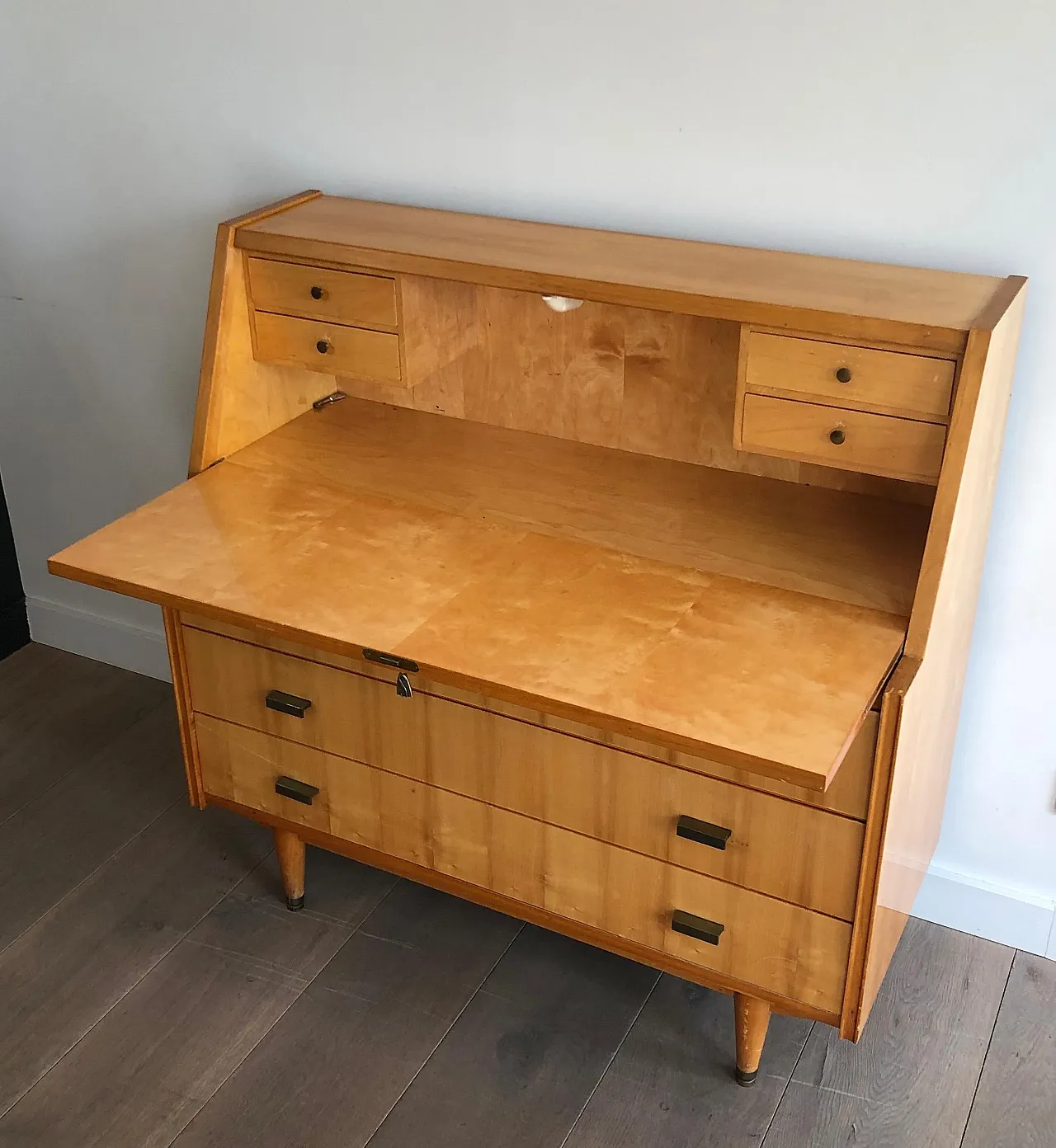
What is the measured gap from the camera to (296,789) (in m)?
2.04

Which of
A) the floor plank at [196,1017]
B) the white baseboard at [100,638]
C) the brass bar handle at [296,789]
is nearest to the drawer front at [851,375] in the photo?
the brass bar handle at [296,789]

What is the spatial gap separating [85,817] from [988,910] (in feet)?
5.58

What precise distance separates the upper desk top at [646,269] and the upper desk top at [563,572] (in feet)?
1.10

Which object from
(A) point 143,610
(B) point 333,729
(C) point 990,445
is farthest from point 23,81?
(C) point 990,445

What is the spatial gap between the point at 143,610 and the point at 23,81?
44.1 inches

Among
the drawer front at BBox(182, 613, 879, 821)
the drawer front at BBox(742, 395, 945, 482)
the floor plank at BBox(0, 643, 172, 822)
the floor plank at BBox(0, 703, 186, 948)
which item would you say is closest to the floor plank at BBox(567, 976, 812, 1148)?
the drawer front at BBox(182, 613, 879, 821)

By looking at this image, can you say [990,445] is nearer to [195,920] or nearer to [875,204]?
[875,204]

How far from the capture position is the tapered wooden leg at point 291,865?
7.24 feet

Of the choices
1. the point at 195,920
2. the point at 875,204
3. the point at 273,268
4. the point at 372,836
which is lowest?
the point at 195,920

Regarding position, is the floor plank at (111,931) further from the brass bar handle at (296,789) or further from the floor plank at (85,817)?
the brass bar handle at (296,789)

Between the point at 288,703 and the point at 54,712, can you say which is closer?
the point at 288,703

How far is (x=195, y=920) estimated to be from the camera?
2.28 metres

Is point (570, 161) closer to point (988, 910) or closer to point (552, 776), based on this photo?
point (552, 776)

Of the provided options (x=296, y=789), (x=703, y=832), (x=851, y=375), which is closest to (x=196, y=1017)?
(x=296, y=789)
